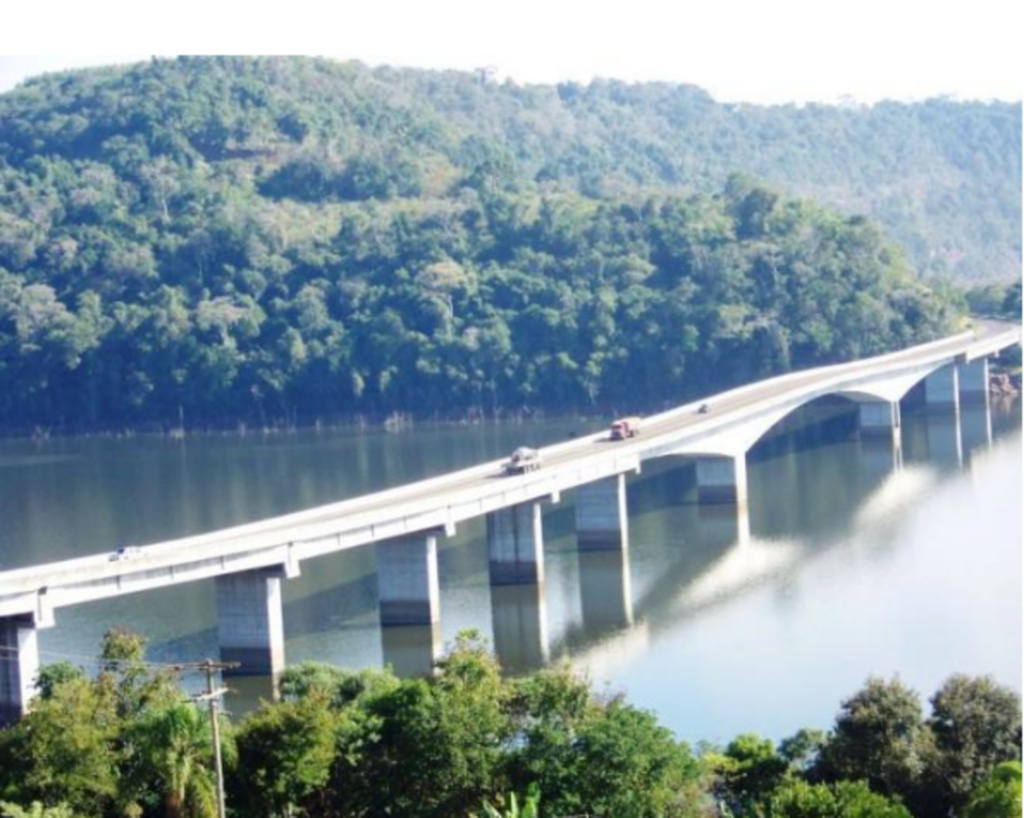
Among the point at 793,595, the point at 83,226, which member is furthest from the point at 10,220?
the point at 793,595

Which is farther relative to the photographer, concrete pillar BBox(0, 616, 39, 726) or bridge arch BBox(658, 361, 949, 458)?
bridge arch BBox(658, 361, 949, 458)

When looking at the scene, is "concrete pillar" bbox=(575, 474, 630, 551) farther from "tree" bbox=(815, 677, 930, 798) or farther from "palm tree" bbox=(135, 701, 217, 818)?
"palm tree" bbox=(135, 701, 217, 818)

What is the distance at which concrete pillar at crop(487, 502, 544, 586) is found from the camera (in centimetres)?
4859

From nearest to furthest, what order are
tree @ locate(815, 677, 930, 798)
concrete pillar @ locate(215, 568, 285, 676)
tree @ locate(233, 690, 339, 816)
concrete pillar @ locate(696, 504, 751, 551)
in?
tree @ locate(233, 690, 339, 816) → tree @ locate(815, 677, 930, 798) → concrete pillar @ locate(215, 568, 285, 676) → concrete pillar @ locate(696, 504, 751, 551)

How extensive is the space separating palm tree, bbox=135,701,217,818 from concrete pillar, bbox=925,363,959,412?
55967mm

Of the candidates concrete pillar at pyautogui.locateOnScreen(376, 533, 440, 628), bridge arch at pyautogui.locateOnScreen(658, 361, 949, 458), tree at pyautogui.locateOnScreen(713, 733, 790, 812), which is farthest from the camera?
bridge arch at pyautogui.locateOnScreen(658, 361, 949, 458)

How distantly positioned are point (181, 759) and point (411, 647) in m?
17.1

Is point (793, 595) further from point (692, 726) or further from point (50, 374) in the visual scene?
point (50, 374)

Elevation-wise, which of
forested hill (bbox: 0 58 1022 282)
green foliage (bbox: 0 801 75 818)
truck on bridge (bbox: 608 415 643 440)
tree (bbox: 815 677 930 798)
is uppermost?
forested hill (bbox: 0 58 1022 282)

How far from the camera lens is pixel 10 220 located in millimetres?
97000

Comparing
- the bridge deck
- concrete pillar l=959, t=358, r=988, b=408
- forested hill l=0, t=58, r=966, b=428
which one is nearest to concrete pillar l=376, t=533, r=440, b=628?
the bridge deck

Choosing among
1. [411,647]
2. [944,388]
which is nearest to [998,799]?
[411,647]

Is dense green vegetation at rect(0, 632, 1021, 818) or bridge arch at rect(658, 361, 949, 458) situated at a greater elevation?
bridge arch at rect(658, 361, 949, 458)

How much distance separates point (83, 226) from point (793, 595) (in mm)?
57810
